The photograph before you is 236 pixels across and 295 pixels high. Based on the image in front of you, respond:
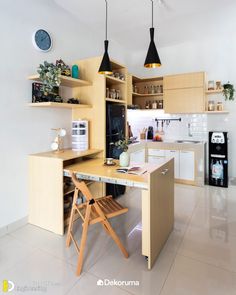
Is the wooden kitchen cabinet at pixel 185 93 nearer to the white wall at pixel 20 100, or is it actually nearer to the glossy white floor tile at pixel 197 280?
the white wall at pixel 20 100

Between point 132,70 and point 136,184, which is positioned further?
point 132,70

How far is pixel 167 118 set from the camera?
4648mm

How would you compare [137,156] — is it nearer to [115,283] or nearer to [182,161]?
[182,161]

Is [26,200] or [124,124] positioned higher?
[124,124]

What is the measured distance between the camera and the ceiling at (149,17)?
2.81 m

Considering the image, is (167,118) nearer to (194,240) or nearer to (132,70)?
(132,70)

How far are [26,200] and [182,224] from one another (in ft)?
6.53

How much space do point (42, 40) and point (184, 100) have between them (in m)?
2.79

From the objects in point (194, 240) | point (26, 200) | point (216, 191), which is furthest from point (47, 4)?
point (216, 191)

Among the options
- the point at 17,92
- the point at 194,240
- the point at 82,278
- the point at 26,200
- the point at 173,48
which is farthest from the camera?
the point at 173,48

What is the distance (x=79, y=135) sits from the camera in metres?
2.81

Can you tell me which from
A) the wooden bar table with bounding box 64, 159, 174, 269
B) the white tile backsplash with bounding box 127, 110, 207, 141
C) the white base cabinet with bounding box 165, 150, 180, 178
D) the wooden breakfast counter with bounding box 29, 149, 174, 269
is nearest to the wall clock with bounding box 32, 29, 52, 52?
the wooden breakfast counter with bounding box 29, 149, 174, 269

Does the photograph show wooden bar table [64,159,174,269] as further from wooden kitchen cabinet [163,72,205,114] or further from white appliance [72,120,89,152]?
wooden kitchen cabinet [163,72,205,114]

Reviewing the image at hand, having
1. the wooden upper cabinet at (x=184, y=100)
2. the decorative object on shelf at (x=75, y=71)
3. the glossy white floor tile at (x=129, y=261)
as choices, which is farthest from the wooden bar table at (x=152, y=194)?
the wooden upper cabinet at (x=184, y=100)
